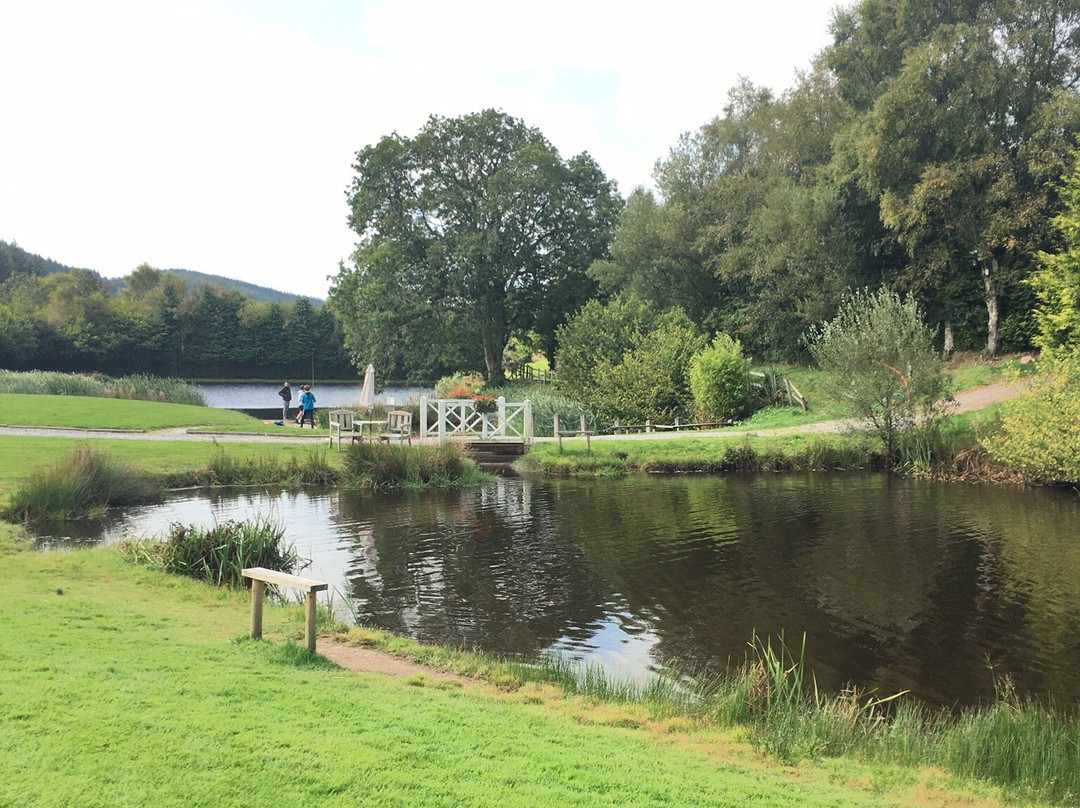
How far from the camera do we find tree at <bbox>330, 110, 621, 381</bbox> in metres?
45.8

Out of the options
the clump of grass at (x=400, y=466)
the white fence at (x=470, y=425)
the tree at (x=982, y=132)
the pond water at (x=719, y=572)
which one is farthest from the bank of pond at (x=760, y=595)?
the tree at (x=982, y=132)

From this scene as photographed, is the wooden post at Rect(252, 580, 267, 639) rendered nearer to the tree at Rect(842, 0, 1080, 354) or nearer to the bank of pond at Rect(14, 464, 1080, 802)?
the bank of pond at Rect(14, 464, 1080, 802)

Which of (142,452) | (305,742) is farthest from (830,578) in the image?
(142,452)

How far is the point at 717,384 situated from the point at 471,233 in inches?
781

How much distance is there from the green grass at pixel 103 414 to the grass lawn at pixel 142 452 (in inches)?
173

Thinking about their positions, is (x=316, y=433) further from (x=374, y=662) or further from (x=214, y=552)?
(x=374, y=662)

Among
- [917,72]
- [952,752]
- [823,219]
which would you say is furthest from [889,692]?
[823,219]

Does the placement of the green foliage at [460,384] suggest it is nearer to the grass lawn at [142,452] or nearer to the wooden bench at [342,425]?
the wooden bench at [342,425]

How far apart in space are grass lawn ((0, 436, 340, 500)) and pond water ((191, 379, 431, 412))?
2413 centimetres

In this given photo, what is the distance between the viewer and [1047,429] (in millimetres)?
19688

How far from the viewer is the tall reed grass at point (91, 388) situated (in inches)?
1454

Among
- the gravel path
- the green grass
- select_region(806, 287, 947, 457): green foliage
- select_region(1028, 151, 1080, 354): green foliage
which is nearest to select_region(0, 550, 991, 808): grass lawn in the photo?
the gravel path

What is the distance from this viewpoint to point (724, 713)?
7125 millimetres

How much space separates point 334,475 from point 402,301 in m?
26.2
